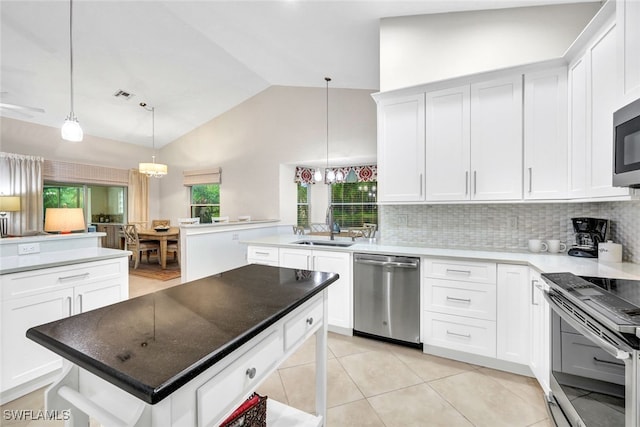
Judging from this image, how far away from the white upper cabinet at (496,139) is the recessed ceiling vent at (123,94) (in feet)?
17.4

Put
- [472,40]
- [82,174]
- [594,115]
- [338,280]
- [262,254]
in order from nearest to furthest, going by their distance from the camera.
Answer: [594,115]
[472,40]
[338,280]
[262,254]
[82,174]

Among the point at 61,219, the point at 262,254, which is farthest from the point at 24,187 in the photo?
the point at 262,254

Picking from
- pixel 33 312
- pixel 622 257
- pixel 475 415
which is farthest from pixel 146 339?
pixel 622 257

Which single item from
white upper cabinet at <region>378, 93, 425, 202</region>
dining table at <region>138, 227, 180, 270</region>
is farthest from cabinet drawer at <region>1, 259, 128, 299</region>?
dining table at <region>138, 227, 180, 270</region>

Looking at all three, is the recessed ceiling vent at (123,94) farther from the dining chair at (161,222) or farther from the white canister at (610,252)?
the white canister at (610,252)

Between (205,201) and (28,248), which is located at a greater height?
(205,201)

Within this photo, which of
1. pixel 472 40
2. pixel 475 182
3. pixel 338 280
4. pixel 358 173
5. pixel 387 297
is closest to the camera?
pixel 475 182

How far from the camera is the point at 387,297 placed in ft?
8.69

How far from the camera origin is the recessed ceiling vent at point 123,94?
4.77 metres

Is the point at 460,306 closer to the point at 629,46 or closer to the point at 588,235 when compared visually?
the point at 588,235

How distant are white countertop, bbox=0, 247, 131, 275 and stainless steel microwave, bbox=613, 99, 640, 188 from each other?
342cm

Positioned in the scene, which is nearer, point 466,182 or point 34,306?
point 34,306

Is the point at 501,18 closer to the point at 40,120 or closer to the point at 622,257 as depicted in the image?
the point at 622,257

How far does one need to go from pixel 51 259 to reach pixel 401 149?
3.06 meters
